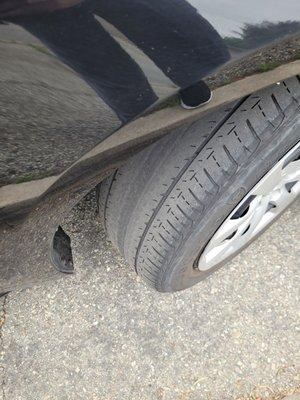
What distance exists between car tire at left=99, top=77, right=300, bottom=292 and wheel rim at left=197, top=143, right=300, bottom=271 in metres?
0.04

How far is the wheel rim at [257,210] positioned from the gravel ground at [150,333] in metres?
0.27

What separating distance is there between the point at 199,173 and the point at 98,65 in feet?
2.00

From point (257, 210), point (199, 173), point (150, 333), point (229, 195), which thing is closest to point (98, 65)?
point (199, 173)

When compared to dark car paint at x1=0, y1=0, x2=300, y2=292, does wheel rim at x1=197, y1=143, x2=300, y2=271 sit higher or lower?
lower

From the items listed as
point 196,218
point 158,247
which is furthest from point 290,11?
point 158,247

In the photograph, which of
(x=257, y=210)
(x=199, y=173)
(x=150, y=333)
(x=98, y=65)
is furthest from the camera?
(x=150, y=333)

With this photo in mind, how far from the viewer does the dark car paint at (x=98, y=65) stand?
0.98m

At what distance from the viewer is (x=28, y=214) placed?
4.46ft

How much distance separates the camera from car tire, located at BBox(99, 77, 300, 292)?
1496mm

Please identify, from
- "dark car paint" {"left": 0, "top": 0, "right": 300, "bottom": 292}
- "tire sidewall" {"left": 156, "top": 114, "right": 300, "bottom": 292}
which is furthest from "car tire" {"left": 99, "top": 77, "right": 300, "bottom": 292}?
"dark car paint" {"left": 0, "top": 0, "right": 300, "bottom": 292}

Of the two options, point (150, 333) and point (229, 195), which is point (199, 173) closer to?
point (229, 195)

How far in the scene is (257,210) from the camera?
75.6 inches

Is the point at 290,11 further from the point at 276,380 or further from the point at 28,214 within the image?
the point at 276,380

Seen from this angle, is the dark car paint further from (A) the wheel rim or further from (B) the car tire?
(A) the wheel rim
